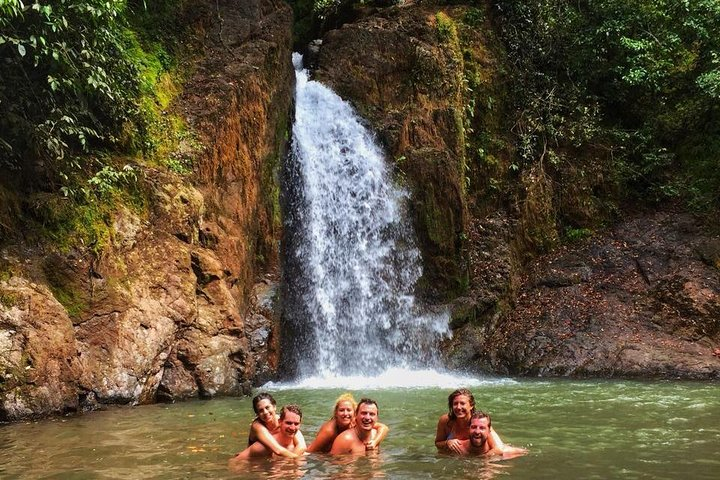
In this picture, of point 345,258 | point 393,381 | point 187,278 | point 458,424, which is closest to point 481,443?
point 458,424

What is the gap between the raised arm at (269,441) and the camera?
645 centimetres

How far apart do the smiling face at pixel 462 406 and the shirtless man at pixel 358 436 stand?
85cm

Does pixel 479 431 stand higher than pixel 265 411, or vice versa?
pixel 265 411

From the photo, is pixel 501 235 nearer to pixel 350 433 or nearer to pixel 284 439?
pixel 350 433

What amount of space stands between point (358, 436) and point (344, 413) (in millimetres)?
308

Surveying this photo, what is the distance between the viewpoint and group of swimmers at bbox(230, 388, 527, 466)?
646 cm

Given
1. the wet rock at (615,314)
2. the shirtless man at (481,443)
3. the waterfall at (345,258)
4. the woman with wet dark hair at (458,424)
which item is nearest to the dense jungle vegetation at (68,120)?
the waterfall at (345,258)

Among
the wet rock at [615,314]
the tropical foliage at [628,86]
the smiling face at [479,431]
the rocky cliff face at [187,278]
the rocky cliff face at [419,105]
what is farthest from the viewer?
the tropical foliage at [628,86]

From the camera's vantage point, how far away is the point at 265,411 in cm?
668

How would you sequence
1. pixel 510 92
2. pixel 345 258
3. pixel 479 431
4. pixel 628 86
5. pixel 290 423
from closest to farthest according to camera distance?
pixel 479 431
pixel 290 423
pixel 345 258
pixel 628 86
pixel 510 92

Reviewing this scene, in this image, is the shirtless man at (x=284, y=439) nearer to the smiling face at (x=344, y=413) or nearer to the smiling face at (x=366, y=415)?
the smiling face at (x=344, y=413)

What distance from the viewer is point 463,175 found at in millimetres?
18062

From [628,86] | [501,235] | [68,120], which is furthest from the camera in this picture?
[628,86]

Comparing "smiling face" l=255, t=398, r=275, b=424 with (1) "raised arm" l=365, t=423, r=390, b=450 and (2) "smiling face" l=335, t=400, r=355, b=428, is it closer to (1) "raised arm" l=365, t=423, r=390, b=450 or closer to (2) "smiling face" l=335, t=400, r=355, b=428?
(2) "smiling face" l=335, t=400, r=355, b=428
